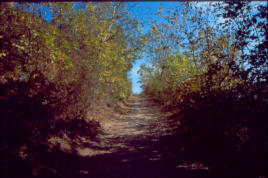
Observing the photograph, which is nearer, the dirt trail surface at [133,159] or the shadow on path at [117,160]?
the shadow on path at [117,160]

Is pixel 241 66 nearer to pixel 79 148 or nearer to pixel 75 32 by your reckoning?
pixel 79 148

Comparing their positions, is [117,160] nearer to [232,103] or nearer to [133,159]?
[133,159]

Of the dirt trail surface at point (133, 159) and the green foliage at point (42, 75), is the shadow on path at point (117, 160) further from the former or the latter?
the green foliage at point (42, 75)

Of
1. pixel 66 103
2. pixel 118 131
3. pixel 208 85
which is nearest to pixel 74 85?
pixel 66 103

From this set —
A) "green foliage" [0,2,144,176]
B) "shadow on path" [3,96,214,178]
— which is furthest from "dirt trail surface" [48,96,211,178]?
"green foliage" [0,2,144,176]

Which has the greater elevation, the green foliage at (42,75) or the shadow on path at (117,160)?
the green foliage at (42,75)

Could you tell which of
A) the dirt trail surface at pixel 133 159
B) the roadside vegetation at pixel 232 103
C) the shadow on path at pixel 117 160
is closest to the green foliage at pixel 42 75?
the shadow on path at pixel 117 160

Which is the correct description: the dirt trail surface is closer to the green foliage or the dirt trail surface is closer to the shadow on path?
the shadow on path

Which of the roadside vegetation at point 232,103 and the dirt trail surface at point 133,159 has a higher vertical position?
the roadside vegetation at point 232,103

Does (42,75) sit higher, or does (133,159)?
(42,75)

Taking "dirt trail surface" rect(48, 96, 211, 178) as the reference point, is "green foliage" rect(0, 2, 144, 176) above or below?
above

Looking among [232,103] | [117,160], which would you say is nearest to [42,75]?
[117,160]

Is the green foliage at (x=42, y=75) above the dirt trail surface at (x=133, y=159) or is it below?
above

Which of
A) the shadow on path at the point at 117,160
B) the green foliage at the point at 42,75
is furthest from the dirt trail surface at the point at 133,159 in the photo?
the green foliage at the point at 42,75
